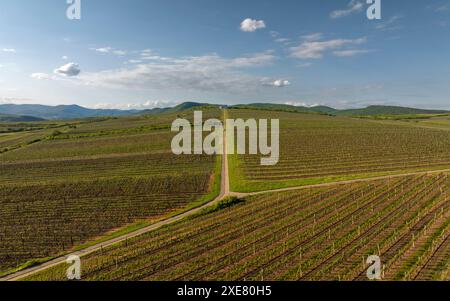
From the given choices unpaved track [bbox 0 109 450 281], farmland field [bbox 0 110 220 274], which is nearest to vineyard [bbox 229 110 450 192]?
unpaved track [bbox 0 109 450 281]

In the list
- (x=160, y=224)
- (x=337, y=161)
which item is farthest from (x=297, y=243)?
(x=337, y=161)

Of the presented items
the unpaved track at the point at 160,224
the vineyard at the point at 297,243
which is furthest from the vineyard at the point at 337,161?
the vineyard at the point at 297,243

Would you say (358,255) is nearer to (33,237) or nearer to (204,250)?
(204,250)

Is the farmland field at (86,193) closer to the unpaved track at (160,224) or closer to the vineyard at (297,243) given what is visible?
the unpaved track at (160,224)

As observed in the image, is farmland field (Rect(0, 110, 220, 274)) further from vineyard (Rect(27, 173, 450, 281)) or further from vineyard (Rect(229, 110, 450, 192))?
vineyard (Rect(229, 110, 450, 192))

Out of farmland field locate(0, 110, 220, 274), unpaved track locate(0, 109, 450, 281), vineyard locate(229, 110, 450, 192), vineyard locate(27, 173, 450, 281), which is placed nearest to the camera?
vineyard locate(27, 173, 450, 281)
